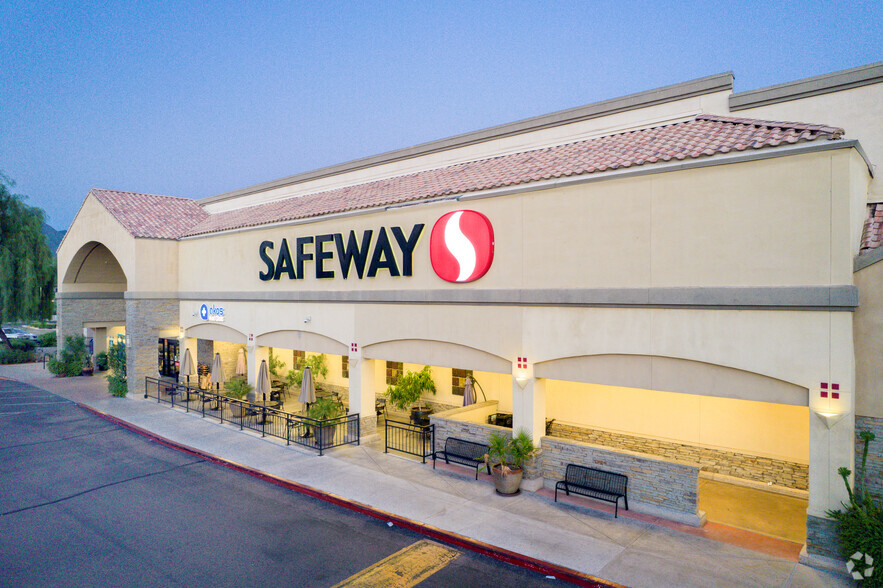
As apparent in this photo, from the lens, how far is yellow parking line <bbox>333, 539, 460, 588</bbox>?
31.3ft

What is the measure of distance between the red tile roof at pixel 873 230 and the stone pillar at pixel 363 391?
47.6 ft

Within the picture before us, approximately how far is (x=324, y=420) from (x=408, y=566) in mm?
8327

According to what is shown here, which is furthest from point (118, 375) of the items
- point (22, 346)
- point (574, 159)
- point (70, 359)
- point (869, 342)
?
point (869, 342)

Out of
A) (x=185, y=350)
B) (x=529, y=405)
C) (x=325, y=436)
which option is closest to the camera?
(x=529, y=405)

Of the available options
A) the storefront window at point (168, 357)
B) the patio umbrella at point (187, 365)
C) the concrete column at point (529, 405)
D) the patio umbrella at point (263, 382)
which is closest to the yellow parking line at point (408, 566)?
the concrete column at point (529, 405)

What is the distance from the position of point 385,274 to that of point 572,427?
27.1 feet

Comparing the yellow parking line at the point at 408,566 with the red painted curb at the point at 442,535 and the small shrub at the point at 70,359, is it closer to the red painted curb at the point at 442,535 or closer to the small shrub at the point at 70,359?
the red painted curb at the point at 442,535

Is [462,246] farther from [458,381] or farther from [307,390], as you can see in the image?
[307,390]

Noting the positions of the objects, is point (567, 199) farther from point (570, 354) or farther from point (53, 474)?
point (53, 474)

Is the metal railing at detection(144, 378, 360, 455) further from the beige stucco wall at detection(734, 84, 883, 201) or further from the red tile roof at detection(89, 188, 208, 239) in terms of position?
the beige stucco wall at detection(734, 84, 883, 201)

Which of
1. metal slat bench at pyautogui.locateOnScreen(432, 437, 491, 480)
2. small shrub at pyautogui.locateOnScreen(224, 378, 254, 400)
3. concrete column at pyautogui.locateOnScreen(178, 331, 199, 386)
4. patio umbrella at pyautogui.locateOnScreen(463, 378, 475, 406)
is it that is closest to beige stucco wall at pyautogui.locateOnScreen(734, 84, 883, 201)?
metal slat bench at pyautogui.locateOnScreen(432, 437, 491, 480)

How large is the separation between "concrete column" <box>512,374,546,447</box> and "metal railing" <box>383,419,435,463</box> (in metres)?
3.13

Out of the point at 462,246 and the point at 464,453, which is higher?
the point at 462,246

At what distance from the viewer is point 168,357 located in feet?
96.1
